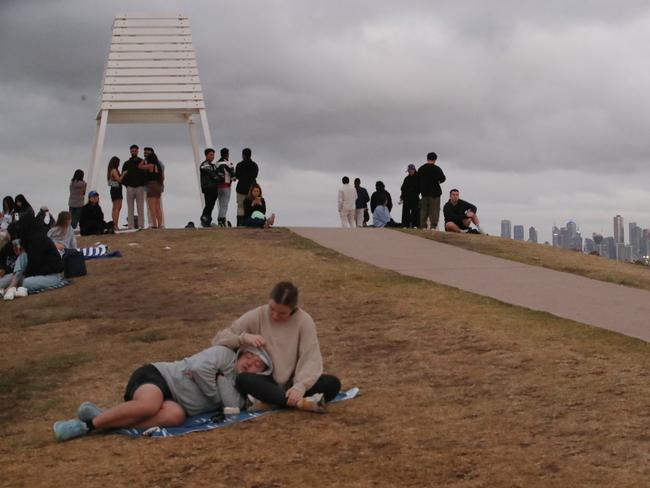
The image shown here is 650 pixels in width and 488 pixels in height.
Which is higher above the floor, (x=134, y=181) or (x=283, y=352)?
(x=134, y=181)

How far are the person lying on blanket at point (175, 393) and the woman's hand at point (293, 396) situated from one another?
10.1 inches

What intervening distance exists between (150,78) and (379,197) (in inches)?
283

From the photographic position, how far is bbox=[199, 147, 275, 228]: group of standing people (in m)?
24.1

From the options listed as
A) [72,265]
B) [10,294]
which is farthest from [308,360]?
[72,265]

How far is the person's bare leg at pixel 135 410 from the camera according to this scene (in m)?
8.07

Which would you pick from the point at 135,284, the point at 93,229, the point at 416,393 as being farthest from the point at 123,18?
the point at 416,393

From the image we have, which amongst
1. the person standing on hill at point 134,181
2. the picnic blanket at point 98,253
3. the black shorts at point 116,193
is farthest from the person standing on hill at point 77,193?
the picnic blanket at point 98,253

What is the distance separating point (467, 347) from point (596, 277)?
7208 millimetres

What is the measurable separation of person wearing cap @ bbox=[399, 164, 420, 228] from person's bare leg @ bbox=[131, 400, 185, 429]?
61.2ft

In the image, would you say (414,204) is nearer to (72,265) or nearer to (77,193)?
(77,193)

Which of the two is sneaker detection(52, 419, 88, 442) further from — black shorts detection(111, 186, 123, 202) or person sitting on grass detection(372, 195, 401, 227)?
person sitting on grass detection(372, 195, 401, 227)

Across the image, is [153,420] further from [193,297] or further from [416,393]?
[193,297]

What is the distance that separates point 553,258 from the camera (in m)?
20.5

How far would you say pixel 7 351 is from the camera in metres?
12.8
